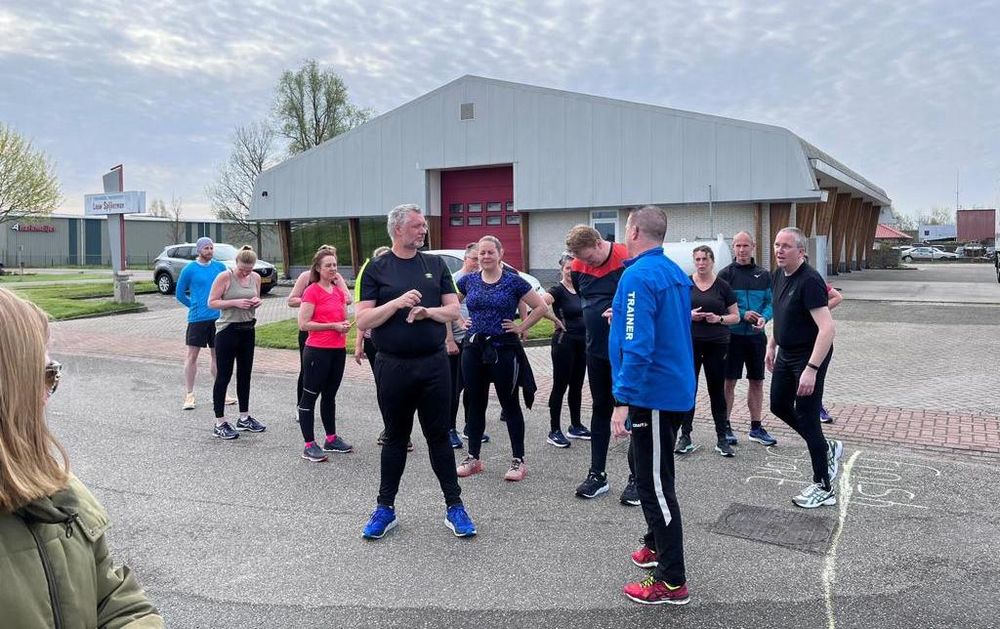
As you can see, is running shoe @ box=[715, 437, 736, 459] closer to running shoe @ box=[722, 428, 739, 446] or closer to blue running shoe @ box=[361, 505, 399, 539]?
running shoe @ box=[722, 428, 739, 446]

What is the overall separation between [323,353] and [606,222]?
65.2ft

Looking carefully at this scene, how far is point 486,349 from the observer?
5.94m

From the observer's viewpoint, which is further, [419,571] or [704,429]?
[704,429]

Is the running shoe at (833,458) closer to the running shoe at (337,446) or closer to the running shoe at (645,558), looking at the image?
the running shoe at (645,558)

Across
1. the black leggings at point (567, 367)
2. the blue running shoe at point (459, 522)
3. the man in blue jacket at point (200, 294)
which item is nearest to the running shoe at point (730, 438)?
the black leggings at point (567, 367)

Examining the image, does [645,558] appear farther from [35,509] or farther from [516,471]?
[35,509]

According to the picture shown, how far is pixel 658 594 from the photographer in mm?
3709

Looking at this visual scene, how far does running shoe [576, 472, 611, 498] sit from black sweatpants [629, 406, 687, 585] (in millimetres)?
1254

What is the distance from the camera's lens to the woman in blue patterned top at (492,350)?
5938 mm

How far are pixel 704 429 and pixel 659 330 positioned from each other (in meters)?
3.90

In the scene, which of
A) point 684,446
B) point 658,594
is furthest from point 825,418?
point 658,594

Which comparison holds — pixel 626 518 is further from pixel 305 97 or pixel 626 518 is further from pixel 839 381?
pixel 305 97

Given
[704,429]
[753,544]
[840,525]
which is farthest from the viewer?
[704,429]

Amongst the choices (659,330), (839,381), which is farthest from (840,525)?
(839,381)
